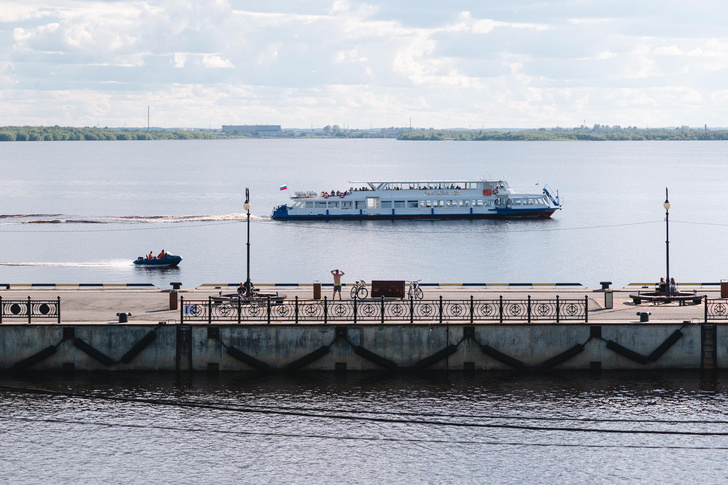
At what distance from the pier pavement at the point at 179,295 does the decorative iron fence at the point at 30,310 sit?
35 centimetres

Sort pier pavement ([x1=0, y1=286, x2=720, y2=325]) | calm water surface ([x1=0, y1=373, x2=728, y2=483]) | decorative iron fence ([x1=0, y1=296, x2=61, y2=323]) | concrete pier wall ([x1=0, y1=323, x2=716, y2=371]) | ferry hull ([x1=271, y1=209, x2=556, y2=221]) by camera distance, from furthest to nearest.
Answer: ferry hull ([x1=271, y1=209, x2=556, y2=221]) < pier pavement ([x1=0, y1=286, x2=720, y2=325]) < decorative iron fence ([x1=0, y1=296, x2=61, y2=323]) < concrete pier wall ([x1=0, y1=323, x2=716, y2=371]) < calm water surface ([x1=0, y1=373, x2=728, y2=483])

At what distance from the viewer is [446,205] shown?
438 ft

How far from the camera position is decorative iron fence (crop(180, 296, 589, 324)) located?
4112 centimetres

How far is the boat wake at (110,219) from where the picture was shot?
129875 mm

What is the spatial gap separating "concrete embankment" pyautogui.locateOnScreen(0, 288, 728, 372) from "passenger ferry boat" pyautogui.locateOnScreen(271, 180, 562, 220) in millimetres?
91558

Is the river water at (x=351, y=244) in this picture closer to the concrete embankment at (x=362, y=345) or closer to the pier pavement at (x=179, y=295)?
the pier pavement at (x=179, y=295)

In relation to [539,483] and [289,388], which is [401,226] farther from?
[539,483]

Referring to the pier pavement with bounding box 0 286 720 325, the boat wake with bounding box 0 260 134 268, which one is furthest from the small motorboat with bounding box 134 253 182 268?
the pier pavement with bounding box 0 286 720 325

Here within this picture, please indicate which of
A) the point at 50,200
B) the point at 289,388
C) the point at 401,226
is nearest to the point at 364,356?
the point at 289,388

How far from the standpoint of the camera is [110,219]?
13375cm

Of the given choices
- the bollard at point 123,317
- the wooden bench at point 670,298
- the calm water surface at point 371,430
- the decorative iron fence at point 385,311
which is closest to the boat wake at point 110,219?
the decorative iron fence at point 385,311

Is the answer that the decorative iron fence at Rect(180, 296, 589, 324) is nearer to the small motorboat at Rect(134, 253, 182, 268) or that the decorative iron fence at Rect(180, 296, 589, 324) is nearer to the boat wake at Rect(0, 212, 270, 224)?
the small motorboat at Rect(134, 253, 182, 268)

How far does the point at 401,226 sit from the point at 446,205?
1020 centimetres

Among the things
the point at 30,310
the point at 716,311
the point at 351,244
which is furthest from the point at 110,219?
the point at 716,311
